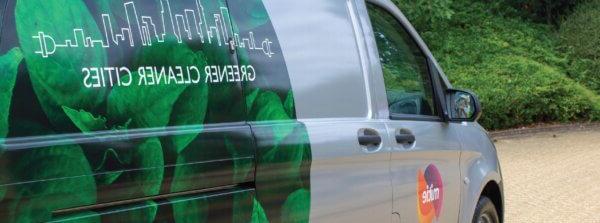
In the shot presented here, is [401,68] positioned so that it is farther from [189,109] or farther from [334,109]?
[189,109]

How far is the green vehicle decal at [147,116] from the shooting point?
2227 mm

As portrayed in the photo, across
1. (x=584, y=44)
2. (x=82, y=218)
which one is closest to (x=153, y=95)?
(x=82, y=218)

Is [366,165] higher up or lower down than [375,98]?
lower down

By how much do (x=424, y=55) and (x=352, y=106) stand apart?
1128 mm

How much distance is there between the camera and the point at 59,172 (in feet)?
7.42

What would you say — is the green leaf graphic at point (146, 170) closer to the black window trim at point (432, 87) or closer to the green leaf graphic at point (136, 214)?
the green leaf graphic at point (136, 214)

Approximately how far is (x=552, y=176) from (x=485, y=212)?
594cm

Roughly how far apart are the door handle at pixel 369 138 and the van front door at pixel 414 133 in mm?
181

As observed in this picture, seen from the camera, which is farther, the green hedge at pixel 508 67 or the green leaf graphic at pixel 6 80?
the green hedge at pixel 508 67

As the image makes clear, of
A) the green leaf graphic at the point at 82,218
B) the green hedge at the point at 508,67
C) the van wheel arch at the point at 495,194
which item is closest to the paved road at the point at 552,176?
the green hedge at the point at 508,67

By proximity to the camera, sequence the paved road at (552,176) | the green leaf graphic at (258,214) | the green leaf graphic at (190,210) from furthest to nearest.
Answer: the paved road at (552,176) < the green leaf graphic at (258,214) < the green leaf graphic at (190,210)

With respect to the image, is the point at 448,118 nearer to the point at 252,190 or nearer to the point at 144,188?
the point at 252,190

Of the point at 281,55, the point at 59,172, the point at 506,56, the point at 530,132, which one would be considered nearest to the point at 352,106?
the point at 281,55

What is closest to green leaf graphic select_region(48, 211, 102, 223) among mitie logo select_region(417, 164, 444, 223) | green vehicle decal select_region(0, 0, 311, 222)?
green vehicle decal select_region(0, 0, 311, 222)
